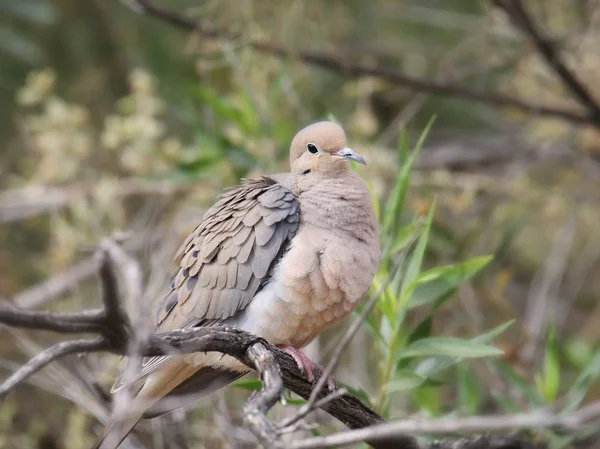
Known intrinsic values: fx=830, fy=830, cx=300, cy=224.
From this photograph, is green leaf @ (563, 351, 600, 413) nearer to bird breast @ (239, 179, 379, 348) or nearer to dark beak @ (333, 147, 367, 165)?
bird breast @ (239, 179, 379, 348)

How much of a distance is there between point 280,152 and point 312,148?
39.9 inches

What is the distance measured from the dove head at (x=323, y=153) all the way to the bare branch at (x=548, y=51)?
1.19m

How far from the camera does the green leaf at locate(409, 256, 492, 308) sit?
96.9 inches

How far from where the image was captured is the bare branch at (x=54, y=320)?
125 centimetres

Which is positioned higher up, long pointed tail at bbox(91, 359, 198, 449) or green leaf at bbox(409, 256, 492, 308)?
green leaf at bbox(409, 256, 492, 308)

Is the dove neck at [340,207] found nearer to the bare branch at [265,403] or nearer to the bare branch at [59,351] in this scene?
the bare branch at [265,403]

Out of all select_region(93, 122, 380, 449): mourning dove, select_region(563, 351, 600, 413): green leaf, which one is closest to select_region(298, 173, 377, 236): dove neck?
select_region(93, 122, 380, 449): mourning dove

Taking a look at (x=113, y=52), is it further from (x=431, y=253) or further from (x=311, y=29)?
(x=431, y=253)

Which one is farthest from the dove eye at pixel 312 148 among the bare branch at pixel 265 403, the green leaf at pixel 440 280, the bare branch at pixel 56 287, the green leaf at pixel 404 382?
the bare branch at pixel 56 287

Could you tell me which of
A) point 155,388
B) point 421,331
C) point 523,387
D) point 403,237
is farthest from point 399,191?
point 155,388

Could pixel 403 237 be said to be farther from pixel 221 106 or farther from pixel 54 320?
pixel 54 320

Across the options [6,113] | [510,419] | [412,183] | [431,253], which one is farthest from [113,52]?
[510,419]

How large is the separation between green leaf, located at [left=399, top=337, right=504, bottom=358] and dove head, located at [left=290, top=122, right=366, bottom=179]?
1.90 feet

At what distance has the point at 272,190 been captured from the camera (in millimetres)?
2527
